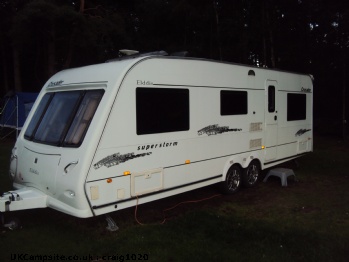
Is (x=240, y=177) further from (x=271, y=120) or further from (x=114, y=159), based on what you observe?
(x=114, y=159)

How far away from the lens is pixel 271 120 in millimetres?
8320

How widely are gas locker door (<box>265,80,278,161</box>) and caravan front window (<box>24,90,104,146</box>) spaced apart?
14.3ft

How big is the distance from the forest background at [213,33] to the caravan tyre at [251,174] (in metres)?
8.74

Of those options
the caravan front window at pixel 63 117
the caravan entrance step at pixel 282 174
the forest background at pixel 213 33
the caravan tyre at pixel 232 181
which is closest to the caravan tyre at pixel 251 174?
the caravan tyre at pixel 232 181

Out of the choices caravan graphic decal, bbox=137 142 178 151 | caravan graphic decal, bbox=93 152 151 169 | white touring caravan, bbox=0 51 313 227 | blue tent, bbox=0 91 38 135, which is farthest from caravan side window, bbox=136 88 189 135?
blue tent, bbox=0 91 38 135

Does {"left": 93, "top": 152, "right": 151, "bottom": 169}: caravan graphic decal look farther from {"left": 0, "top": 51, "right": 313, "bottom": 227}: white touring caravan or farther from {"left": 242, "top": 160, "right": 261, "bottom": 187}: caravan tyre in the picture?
{"left": 242, "top": 160, "right": 261, "bottom": 187}: caravan tyre

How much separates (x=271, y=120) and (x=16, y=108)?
11.8 metres

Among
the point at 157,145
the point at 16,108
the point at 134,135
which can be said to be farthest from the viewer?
the point at 16,108

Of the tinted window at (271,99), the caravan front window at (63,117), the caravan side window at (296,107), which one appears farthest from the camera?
the caravan side window at (296,107)

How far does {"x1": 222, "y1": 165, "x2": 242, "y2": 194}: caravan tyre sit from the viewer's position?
7281 millimetres

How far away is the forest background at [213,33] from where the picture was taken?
16641 millimetres

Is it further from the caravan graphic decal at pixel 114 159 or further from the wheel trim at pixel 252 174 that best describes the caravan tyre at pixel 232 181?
the caravan graphic decal at pixel 114 159

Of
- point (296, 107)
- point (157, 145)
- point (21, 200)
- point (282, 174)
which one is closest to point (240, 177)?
point (282, 174)

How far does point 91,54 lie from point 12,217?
1590cm
